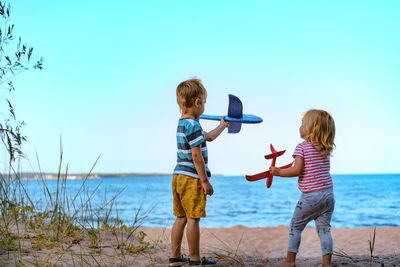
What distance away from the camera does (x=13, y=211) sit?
168 inches

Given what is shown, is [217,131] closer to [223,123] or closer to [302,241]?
[223,123]

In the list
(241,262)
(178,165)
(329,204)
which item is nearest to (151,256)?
(241,262)

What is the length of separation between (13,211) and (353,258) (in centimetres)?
384

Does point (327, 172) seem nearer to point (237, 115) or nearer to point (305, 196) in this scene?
Result: point (305, 196)

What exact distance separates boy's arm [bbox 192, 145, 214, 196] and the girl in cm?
66

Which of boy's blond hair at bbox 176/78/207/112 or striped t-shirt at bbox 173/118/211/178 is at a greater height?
boy's blond hair at bbox 176/78/207/112

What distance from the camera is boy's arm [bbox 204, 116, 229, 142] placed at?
3.46 metres

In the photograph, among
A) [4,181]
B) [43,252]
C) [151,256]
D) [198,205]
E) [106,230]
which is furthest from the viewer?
[106,230]

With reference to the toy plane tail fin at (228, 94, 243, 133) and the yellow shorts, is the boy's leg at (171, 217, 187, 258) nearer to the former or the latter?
the yellow shorts

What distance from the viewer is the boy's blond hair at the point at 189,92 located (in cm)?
314

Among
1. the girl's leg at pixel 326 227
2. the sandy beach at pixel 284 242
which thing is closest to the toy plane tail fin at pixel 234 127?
the girl's leg at pixel 326 227

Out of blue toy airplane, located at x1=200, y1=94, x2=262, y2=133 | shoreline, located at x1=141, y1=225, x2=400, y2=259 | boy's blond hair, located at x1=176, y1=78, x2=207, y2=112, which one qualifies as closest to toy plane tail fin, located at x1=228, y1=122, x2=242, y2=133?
blue toy airplane, located at x1=200, y1=94, x2=262, y2=133

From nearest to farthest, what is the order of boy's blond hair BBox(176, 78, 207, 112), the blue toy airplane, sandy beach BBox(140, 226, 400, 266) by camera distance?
boy's blond hair BBox(176, 78, 207, 112)
the blue toy airplane
sandy beach BBox(140, 226, 400, 266)

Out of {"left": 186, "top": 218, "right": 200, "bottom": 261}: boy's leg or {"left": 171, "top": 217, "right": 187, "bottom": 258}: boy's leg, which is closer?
{"left": 186, "top": 218, "right": 200, "bottom": 261}: boy's leg
